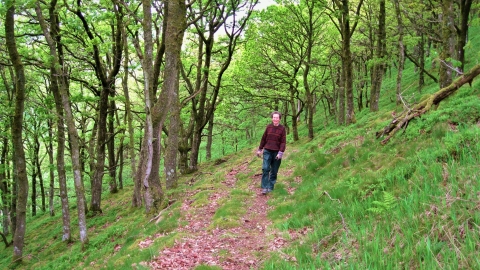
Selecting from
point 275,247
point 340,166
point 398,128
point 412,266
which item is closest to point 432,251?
point 412,266

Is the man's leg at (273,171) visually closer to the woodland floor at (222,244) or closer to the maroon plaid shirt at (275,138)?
the maroon plaid shirt at (275,138)

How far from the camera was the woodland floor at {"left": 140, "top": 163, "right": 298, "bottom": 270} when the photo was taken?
5.21m

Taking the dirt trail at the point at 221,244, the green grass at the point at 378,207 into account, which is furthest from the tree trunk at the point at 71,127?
the dirt trail at the point at 221,244

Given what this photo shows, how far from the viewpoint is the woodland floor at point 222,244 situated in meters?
5.21

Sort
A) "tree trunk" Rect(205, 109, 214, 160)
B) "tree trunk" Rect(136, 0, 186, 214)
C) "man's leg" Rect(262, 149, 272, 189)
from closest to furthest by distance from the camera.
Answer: "tree trunk" Rect(136, 0, 186, 214)
"man's leg" Rect(262, 149, 272, 189)
"tree trunk" Rect(205, 109, 214, 160)

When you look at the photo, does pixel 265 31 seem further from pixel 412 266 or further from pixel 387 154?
pixel 412 266

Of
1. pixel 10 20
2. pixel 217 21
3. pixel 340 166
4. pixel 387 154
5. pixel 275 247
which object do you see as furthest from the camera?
pixel 217 21

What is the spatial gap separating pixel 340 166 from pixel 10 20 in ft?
37.4

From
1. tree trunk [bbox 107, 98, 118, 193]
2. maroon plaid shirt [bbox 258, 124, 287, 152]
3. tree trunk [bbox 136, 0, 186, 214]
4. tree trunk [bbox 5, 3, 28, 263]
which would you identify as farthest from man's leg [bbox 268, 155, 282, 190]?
tree trunk [bbox 107, 98, 118, 193]

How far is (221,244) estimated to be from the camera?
19.8 ft

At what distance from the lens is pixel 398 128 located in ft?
24.8

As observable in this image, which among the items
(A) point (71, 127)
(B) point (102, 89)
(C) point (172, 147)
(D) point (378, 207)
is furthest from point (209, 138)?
(D) point (378, 207)

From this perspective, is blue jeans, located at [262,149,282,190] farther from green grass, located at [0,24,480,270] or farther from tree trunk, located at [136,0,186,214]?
tree trunk, located at [136,0,186,214]

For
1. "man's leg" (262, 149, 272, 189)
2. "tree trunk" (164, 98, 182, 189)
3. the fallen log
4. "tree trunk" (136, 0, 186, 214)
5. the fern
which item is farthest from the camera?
"tree trunk" (164, 98, 182, 189)
